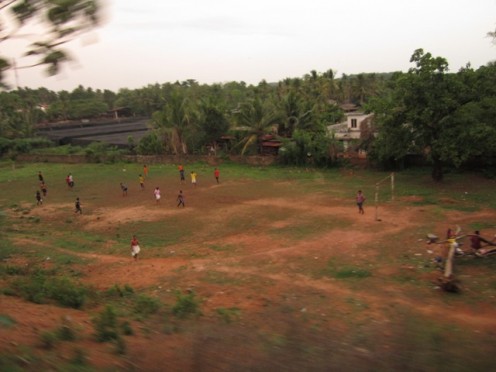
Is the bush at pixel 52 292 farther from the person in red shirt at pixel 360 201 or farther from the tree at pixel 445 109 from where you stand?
the tree at pixel 445 109

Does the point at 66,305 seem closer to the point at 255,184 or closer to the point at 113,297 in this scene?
the point at 113,297

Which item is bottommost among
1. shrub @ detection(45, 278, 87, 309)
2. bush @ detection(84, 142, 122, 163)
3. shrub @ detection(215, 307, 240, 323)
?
shrub @ detection(215, 307, 240, 323)

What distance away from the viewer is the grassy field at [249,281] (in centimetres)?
582

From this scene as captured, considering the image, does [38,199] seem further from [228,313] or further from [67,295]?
[228,313]

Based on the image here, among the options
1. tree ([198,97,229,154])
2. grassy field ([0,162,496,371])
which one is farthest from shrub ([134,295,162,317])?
tree ([198,97,229,154])

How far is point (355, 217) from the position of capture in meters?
18.6

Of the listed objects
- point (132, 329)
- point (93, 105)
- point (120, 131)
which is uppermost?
point (93, 105)

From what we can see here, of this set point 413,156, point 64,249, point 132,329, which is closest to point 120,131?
point 413,156

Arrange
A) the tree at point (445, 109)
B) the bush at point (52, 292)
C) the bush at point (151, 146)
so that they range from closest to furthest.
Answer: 1. the bush at point (52, 292)
2. the tree at point (445, 109)
3. the bush at point (151, 146)

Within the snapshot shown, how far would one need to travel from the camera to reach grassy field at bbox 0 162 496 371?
19.1 ft

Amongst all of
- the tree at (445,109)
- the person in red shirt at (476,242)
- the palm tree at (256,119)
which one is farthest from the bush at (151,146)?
the person in red shirt at (476,242)

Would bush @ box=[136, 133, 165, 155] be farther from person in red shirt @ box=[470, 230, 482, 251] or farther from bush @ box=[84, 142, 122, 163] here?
person in red shirt @ box=[470, 230, 482, 251]

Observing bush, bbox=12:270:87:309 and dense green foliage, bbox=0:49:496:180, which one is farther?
dense green foliage, bbox=0:49:496:180

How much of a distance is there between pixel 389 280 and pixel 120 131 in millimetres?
52083
